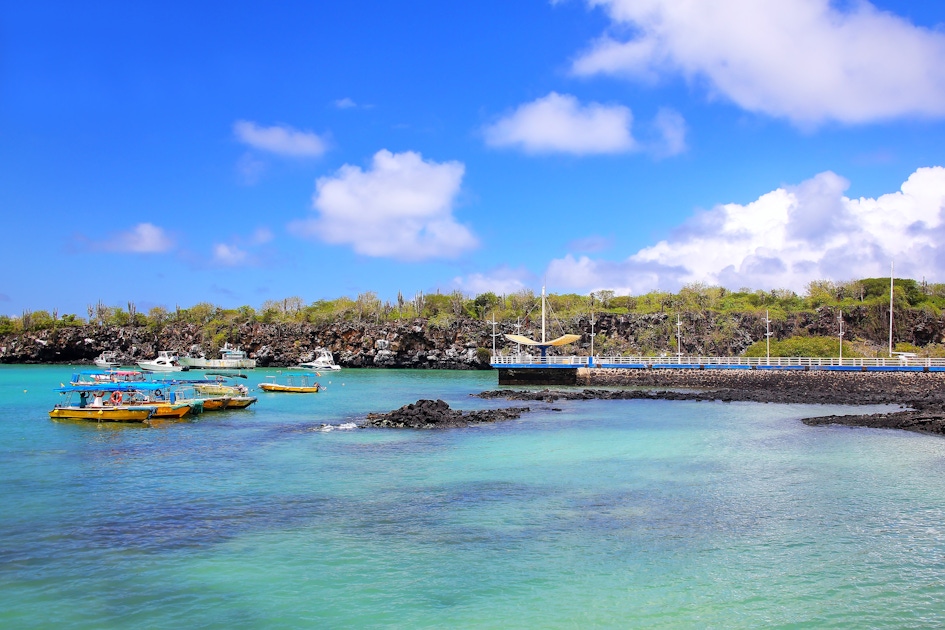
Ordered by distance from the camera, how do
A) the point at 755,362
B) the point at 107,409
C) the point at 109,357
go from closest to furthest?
1. the point at 107,409
2. the point at 755,362
3. the point at 109,357

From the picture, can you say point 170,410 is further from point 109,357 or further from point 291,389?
point 109,357

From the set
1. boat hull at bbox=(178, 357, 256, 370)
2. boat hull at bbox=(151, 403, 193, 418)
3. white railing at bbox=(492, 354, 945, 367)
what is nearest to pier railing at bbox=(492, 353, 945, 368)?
white railing at bbox=(492, 354, 945, 367)

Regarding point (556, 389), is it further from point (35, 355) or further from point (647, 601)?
point (35, 355)

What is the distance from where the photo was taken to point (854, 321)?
4289 inches

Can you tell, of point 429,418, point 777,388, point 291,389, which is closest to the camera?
point 429,418

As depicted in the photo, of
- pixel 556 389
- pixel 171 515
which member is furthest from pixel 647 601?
pixel 556 389

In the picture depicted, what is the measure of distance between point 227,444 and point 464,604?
22322mm

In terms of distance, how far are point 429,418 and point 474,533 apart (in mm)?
21135

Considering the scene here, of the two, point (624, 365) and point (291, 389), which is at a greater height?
point (624, 365)

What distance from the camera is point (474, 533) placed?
16.6 metres

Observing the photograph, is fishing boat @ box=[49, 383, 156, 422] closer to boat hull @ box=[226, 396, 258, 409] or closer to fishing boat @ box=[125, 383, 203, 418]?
fishing boat @ box=[125, 383, 203, 418]

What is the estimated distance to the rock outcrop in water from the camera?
37125mm

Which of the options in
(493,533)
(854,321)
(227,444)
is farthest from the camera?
→ (854,321)

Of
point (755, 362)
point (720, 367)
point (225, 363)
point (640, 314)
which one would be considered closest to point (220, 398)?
point (720, 367)
